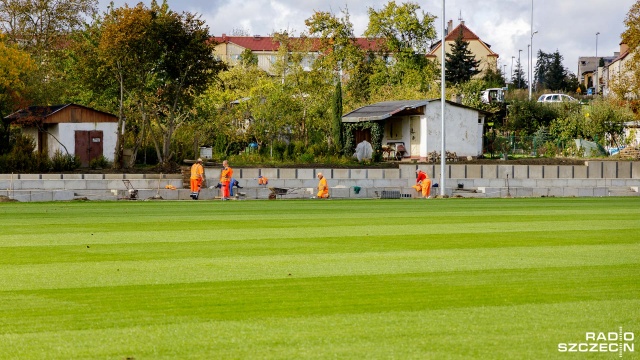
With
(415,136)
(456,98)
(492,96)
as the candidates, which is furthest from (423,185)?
(492,96)

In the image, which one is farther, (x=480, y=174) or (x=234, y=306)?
(x=480, y=174)

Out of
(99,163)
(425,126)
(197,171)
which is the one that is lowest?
(197,171)

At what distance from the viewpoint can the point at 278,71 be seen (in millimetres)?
77812

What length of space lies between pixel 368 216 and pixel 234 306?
48.9 feet

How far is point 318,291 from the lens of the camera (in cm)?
1148

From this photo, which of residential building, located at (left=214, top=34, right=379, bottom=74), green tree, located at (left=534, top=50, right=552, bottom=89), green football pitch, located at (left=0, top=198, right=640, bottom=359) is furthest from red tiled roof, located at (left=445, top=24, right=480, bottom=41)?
green football pitch, located at (left=0, top=198, right=640, bottom=359)

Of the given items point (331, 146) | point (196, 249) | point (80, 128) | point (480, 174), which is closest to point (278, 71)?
point (331, 146)

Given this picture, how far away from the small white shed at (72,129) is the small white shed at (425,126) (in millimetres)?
15442

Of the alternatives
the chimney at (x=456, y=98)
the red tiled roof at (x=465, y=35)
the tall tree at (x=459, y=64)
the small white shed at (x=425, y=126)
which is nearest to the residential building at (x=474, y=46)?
the red tiled roof at (x=465, y=35)

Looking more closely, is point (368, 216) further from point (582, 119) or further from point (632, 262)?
point (582, 119)

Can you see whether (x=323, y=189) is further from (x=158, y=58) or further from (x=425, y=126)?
(x=425, y=126)

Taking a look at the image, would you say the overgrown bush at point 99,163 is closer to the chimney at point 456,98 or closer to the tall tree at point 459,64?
the chimney at point 456,98

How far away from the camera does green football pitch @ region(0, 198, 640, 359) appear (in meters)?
8.50

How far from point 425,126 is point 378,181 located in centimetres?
1534
